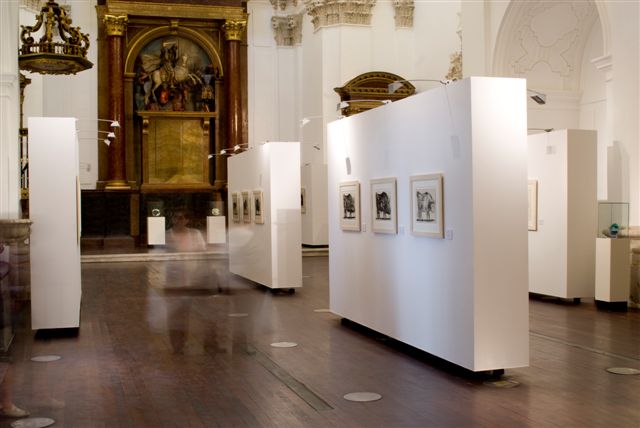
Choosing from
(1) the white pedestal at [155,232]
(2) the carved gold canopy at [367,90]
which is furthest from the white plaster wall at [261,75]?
(1) the white pedestal at [155,232]

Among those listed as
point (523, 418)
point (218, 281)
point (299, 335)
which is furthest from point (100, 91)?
point (523, 418)

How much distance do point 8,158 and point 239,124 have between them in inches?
556

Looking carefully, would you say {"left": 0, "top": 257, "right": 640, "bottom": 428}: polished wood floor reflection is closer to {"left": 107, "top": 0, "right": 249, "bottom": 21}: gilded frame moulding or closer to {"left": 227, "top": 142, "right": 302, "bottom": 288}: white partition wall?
{"left": 227, "top": 142, "right": 302, "bottom": 288}: white partition wall

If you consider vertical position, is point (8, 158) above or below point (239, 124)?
below

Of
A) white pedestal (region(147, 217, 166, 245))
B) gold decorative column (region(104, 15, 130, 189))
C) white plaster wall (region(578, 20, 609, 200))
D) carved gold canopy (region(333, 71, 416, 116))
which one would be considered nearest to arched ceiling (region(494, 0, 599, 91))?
white plaster wall (region(578, 20, 609, 200))

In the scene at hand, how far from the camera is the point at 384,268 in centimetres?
962

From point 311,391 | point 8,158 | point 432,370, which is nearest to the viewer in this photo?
point 311,391

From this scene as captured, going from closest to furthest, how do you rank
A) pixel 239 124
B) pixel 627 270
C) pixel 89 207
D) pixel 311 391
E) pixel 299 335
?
pixel 311 391 < pixel 299 335 < pixel 627 270 < pixel 89 207 < pixel 239 124

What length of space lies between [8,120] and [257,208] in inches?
197

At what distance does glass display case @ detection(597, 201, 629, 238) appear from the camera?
12.0 m

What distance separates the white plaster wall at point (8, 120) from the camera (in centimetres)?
1267

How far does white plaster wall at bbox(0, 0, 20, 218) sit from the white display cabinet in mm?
9273

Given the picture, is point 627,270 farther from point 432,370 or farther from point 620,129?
point 432,370

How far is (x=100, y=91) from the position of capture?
25.8m
